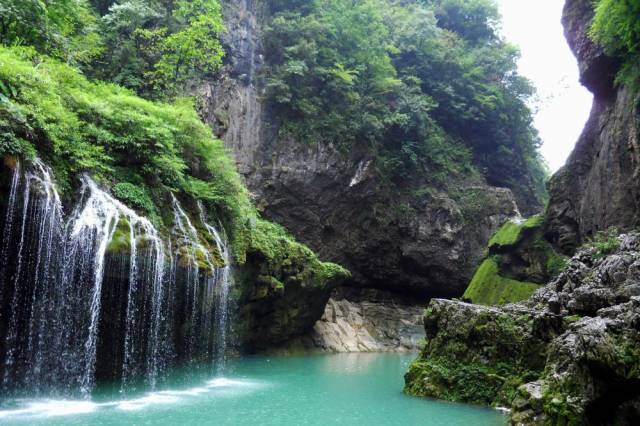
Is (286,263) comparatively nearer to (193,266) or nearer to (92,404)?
(193,266)

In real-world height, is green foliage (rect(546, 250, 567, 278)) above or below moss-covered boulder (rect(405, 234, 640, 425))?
above

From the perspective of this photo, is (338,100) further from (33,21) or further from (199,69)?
(33,21)

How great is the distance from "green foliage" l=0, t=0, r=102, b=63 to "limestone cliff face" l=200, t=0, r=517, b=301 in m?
5.95

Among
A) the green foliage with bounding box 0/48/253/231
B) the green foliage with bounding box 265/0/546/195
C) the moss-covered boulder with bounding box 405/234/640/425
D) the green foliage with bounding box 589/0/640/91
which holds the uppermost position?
the green foliage with bounding box 265/0/546/195

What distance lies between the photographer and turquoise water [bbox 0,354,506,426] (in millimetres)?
9414

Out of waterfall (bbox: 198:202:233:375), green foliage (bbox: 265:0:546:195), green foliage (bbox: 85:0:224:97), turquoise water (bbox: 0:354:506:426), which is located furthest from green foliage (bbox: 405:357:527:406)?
green foliage (bbox: 265:0:546:195)

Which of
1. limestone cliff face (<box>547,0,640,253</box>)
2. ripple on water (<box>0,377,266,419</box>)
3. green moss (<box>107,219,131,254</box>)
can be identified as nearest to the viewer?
ripple on water (<box>0,377,266,419</box>)

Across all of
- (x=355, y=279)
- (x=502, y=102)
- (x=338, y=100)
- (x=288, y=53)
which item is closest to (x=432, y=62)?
(x=502, y=102)

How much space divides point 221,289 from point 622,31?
14.1 metres

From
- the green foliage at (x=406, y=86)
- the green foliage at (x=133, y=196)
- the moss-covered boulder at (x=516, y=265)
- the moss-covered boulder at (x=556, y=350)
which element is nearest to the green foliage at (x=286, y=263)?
the green foliage at (x=133, y=196)

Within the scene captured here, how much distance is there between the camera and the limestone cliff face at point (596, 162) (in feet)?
53.9

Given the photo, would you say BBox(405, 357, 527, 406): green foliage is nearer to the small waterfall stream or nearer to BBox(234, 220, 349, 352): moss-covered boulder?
the small waterfall stream

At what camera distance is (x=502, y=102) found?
112 ft

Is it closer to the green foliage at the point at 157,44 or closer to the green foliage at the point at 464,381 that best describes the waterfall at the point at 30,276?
the green foliage at the point at 464,381
